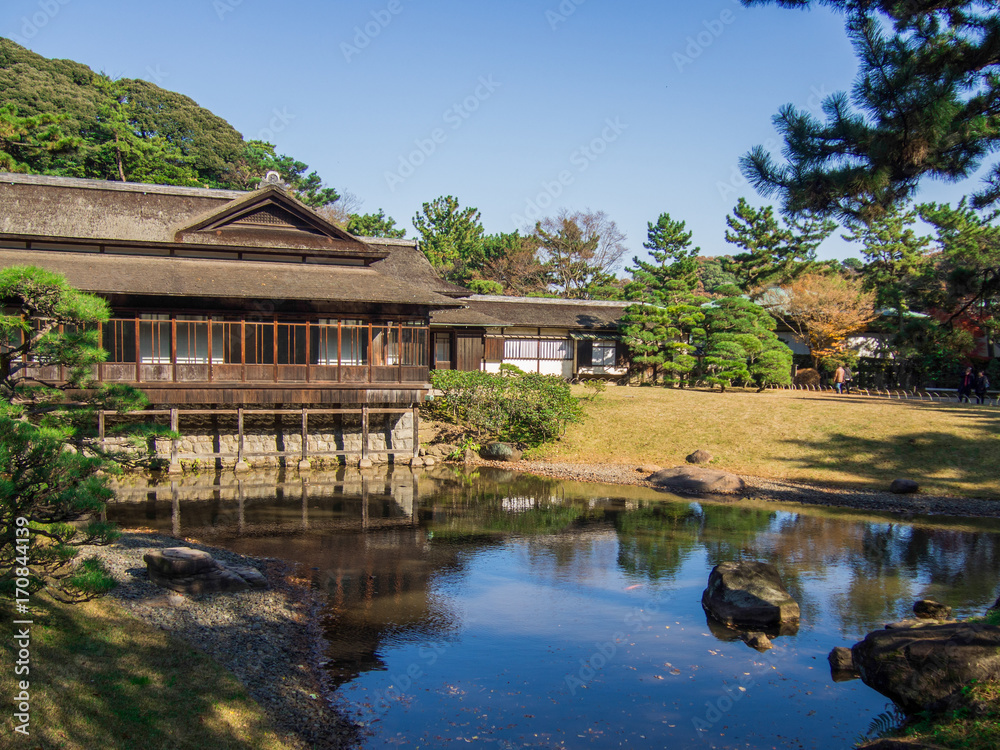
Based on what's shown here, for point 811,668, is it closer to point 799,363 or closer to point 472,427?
point 472,427

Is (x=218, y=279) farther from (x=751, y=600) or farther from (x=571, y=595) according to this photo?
(x=751, y=600)

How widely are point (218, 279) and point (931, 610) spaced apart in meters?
21.0

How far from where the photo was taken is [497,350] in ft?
117

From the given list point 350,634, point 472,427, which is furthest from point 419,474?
point 350,634

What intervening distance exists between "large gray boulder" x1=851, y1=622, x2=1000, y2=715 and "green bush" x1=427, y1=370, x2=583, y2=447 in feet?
61.8

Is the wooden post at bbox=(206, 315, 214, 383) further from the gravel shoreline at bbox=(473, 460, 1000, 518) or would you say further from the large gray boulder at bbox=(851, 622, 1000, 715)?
the large gray boulder at bbox=(851, 622, 1000, 715)

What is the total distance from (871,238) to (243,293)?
131ft

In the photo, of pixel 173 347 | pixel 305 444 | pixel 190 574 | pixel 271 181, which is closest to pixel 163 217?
pixel 271 181

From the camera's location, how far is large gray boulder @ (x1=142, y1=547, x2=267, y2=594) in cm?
1120

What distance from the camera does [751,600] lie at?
11.4 meters

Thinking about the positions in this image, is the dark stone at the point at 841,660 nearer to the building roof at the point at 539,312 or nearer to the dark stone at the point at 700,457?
the dark stone at the point at 700,457

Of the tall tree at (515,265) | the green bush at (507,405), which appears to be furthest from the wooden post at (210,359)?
the tall tree at (515,265)

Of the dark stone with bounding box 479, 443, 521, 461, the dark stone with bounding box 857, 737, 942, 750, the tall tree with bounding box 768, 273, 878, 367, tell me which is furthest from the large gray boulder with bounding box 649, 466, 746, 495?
the tall tree with bounding box 768, 273, 878, 367

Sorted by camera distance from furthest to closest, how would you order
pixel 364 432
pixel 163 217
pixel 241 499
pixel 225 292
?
pixel 163 217, pixel 364 432, pixel 225 292, pixel 241 499
